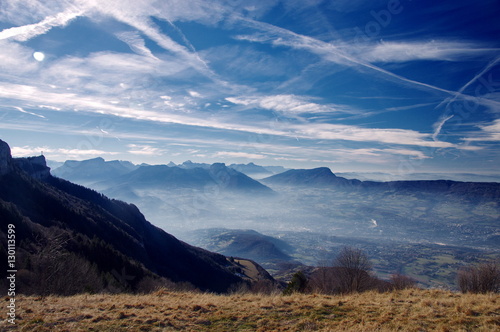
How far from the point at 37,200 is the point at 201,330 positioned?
110m

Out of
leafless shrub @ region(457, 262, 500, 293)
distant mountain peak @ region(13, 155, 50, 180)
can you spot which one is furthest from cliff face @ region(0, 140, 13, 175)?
leafless shrub @ region(457, 262, 500, 293)

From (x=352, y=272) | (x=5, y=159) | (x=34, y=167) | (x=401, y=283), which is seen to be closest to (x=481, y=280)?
(x=401, y=283)

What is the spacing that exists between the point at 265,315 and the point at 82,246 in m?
62.6

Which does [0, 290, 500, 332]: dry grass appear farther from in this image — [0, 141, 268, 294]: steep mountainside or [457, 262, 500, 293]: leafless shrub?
[457, 262, 500, 293]: leafless shrub

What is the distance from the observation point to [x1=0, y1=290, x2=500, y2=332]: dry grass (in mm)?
10672

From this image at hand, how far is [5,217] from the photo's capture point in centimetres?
5772

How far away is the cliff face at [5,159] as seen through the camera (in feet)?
327

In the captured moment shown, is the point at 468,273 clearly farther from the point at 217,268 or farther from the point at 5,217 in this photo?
the point at 217,268

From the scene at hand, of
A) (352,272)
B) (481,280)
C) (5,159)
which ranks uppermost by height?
(5,159)

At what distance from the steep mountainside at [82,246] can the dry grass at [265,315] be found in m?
7.47

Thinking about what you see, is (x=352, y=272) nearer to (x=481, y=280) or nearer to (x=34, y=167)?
(x=481, y=280)

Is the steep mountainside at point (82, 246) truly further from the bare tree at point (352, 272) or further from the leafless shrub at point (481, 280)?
the leafless shrub at point (481, 280)

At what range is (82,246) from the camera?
195 feet

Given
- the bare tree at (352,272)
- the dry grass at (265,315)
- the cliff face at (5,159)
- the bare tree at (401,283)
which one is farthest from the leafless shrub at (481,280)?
the cliff face at (5,159)
